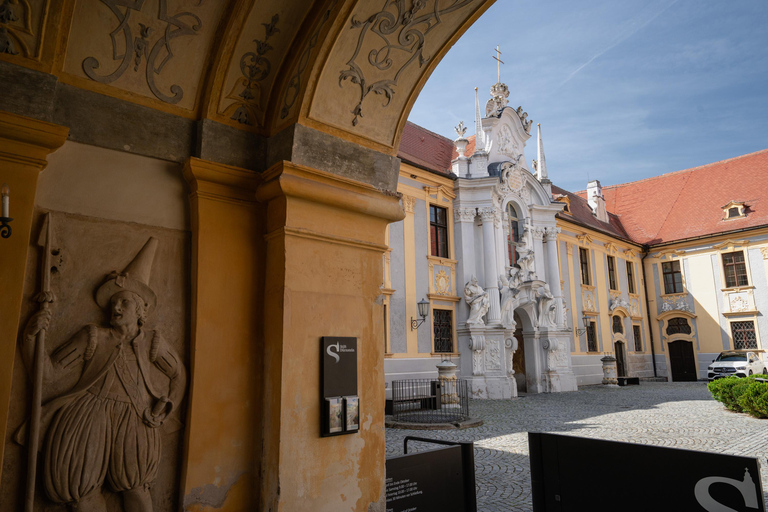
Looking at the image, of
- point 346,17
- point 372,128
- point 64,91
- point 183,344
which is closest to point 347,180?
point 372,128

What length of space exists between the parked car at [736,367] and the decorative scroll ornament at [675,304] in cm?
429

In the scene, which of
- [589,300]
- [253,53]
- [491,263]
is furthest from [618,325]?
[253,53]

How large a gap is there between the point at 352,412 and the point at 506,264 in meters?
17.4

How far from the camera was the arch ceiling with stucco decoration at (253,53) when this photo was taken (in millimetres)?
3393

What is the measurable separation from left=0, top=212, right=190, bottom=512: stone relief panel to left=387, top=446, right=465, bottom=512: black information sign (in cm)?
152

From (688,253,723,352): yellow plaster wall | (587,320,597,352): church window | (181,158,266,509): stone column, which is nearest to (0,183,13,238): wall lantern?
(181,158,266,509): stone column

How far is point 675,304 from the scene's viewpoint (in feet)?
101

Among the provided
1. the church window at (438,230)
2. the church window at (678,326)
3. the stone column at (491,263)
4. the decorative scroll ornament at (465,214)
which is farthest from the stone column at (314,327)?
the church window at (678,326)

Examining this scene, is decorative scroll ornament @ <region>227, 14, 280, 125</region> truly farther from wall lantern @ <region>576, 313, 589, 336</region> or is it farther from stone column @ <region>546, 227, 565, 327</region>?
wall lantern @ <region>576, 313, 589, 336</region>

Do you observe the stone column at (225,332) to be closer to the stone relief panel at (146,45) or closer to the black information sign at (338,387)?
the black information sign at (338,387)

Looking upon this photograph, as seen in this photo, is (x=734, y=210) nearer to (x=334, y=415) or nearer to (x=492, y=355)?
(x=492, y=355)

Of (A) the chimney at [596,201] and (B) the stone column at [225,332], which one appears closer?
(B) the stone column at [225,332]

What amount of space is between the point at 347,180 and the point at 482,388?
15689mm

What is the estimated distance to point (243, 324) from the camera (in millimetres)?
3998
